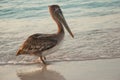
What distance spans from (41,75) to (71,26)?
3.55 m

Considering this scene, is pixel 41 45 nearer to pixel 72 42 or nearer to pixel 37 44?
pixel 37 44

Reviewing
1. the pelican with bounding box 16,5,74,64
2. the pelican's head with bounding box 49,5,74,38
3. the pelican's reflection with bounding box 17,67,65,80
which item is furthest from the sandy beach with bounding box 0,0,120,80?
the pelican's head with bounding box 49,5,74,38

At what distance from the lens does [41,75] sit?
602 cm

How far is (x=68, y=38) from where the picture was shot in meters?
8.30

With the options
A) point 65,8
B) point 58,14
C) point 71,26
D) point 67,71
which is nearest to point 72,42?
point 58,14

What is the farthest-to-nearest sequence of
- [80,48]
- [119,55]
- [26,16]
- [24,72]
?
1. [26,16]
2. [80,48]
3. [119,55]
4. [24,72]

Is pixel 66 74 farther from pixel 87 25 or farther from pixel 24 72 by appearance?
pixel 87 25

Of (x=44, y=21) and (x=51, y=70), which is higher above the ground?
(x=51, y=70)

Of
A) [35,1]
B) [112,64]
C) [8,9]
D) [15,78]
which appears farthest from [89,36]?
[35,1]

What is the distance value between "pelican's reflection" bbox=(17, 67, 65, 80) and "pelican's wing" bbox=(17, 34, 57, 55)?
0.50m

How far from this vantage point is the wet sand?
223 inches

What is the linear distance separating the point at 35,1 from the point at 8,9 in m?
1.90

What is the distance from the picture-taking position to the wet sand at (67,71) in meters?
5.66

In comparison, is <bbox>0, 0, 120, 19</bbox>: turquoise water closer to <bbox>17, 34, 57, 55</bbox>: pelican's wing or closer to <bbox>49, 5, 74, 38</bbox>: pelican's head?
<bbox>49, 5, 74, 38</bbox>: pelican's head
